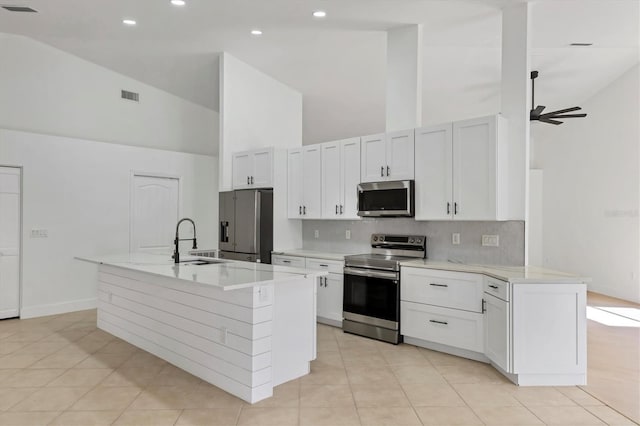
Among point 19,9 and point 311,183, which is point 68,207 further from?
point 311,183

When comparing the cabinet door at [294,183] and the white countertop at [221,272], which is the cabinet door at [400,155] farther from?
the white countertop at [221,272]

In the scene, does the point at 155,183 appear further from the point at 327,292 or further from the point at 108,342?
the point at 327,292

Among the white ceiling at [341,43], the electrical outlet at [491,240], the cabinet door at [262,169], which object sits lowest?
the electrical outlet at [491,240]

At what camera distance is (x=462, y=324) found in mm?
3762

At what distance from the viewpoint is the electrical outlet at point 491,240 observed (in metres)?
4.11

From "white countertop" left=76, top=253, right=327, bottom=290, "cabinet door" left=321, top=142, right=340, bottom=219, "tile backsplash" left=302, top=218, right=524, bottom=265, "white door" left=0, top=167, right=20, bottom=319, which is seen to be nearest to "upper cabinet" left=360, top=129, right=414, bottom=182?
"cabinet door" left=321, top=142, right=340, bottom=219

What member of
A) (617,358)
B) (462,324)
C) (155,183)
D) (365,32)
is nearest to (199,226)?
(155,183)

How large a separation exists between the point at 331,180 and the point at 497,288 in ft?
8.01

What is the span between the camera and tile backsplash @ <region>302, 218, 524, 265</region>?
13.2 ft

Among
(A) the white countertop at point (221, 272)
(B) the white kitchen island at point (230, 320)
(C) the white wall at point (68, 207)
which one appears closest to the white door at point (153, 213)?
(C) the white wall at point (68, 207)

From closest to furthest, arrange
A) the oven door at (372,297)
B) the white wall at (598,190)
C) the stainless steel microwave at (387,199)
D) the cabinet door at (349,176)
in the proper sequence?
the oven door at (372,297)
the stainless steel microwave at (387,199)
the cabinet door at (349,176)
the white wall at (598,190)

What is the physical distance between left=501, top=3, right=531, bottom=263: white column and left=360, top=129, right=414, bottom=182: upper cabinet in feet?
3.20

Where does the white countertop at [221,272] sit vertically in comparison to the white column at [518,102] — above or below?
below

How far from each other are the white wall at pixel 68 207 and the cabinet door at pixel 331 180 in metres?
3.06
